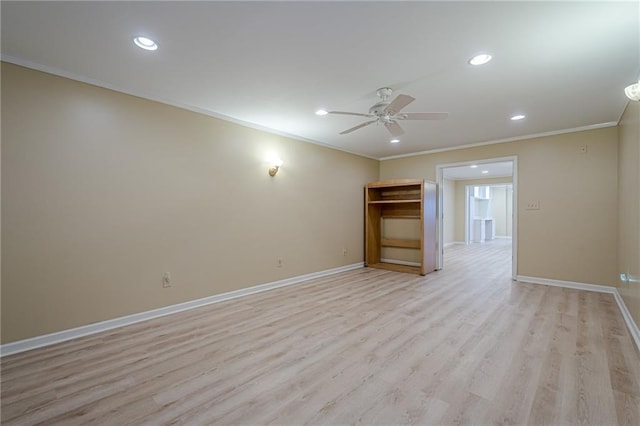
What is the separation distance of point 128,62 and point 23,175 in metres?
1.31

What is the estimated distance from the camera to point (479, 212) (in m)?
12.4

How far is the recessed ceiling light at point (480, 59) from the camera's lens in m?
2.33

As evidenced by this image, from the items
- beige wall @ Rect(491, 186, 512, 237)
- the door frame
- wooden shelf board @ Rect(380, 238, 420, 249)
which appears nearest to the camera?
the door frame

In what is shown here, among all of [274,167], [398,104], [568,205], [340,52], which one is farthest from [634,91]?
[274,167]

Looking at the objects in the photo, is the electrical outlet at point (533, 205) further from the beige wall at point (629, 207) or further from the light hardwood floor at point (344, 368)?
the light hardwood floor at point (344, 368)

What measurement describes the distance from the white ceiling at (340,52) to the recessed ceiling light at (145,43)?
0.18ft

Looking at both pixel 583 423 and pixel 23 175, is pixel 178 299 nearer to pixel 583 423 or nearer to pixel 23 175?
pixel 23 175

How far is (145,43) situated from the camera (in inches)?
87.1

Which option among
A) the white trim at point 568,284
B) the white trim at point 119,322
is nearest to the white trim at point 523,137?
the white trim at point 568,284

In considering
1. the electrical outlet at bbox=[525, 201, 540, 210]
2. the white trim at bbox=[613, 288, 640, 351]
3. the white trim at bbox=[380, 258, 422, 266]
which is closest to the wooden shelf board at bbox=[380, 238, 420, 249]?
the white trim at bbox=[380, 258, 422, 266]

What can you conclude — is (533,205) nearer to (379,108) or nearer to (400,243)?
(400,243)

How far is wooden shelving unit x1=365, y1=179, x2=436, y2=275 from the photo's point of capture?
17.9 feet

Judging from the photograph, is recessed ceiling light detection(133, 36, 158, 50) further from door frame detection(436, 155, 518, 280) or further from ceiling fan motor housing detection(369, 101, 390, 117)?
door frame detection(436, 155, 518, 280)

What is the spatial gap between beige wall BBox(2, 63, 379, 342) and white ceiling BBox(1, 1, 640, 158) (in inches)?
12.8
